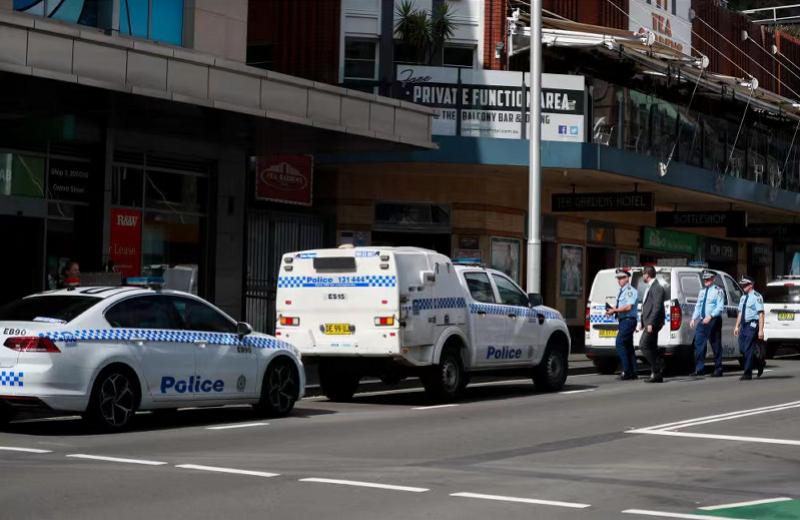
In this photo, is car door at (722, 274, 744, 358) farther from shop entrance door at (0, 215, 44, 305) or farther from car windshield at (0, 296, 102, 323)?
car windshield at (0, 296, 102, 323)

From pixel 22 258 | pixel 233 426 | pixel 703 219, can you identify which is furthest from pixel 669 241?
pixel 233 426

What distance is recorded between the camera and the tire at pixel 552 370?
19859 millimetres

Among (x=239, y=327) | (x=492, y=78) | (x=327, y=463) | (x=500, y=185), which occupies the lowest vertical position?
(x=327, y=463)

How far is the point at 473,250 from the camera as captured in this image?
103 feet

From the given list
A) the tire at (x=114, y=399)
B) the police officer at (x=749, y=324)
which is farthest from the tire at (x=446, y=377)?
the police officer at (x=749, y=324)

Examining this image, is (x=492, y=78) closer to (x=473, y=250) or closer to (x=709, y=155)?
(x=473, y=250)

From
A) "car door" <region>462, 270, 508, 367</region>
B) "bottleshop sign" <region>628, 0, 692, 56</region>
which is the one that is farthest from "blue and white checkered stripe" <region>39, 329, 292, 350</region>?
"bottleshop sign" <region>628, 0, 692, 56</region>

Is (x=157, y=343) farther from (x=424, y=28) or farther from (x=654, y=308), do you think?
(x=424, y=28)

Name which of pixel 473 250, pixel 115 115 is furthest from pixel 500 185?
pixel 115 115

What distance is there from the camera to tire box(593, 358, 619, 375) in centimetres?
2461

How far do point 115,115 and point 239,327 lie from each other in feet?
25.8

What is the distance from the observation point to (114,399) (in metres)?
13.2

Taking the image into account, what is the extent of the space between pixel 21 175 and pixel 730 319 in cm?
1316

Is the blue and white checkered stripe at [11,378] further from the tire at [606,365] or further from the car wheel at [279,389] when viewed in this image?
the tire at [606,365]
